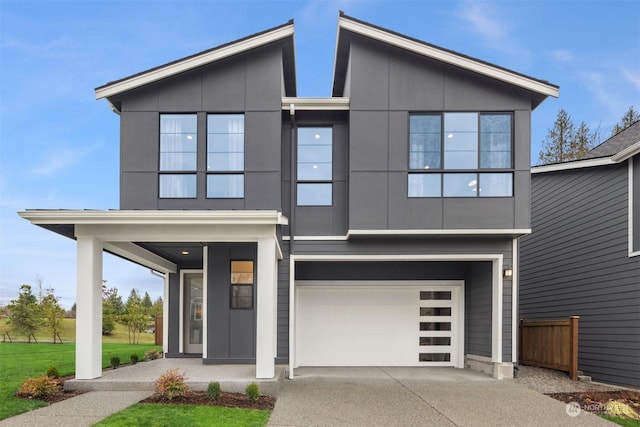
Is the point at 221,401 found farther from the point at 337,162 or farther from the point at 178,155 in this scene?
the point at 337,162

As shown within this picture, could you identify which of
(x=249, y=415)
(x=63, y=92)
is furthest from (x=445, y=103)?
(x=63, y=92)

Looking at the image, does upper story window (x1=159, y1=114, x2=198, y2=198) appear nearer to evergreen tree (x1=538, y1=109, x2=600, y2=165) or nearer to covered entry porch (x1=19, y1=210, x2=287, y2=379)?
covered entry porch (x1=19, y1=210, x2=287, y2=379)

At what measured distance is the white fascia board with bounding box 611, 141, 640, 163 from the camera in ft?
28.2

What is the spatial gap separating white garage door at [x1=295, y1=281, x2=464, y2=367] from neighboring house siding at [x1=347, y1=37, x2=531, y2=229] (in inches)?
96.2

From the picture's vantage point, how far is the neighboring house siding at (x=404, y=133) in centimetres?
895

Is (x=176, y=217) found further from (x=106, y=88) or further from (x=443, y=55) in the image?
(x=443, y=55)

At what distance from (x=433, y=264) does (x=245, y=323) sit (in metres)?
4.49

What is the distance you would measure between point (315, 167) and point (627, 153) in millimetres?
5949

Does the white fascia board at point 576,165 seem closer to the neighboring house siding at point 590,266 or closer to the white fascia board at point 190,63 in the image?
the neighboring house siding at point 590,266

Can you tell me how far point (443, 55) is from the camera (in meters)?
9.06

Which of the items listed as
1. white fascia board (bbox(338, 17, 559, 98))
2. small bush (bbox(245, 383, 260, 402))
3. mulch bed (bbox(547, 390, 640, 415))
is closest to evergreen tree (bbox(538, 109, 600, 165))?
white fascia board (bbox(338, 17, 559, 98))

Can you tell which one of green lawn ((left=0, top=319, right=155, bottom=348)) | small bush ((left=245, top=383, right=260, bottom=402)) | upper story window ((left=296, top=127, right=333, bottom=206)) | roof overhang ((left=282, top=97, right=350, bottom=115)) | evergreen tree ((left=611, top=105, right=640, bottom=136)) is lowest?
green lawn ((left=0, top=319, right=155, bottom=348))

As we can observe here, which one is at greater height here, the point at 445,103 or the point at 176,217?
the point at 445,103

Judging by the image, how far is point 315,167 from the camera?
9.67 meters
